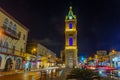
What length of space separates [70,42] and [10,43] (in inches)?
1836

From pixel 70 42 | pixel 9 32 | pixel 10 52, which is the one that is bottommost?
pixel 10 52

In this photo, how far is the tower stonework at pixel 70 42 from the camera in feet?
258

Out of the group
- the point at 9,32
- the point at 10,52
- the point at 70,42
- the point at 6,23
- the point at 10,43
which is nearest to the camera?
the point at 6,23

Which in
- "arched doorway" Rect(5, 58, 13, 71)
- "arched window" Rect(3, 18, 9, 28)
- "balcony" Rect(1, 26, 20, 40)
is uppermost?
"arched window" Rect(3, 18, 9, 28)

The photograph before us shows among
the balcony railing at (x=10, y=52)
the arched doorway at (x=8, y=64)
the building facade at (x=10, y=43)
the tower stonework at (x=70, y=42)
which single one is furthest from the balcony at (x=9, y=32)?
the tower stonework at (x=70, y=42)

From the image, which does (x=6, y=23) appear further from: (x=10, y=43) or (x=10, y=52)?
(x=10, y=52)

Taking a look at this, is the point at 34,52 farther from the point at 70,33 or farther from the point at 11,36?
the point at 11,36

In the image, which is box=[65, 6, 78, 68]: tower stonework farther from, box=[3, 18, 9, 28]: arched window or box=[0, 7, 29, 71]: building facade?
box=[3, 18, 9, 28]: arched window

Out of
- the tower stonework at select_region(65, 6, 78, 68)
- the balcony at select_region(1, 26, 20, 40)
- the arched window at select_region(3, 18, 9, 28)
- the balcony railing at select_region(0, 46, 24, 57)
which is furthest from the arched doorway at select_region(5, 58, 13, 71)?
the tower stonework at select_region(65, 6, 78, 68)

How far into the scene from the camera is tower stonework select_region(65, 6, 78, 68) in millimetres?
78562

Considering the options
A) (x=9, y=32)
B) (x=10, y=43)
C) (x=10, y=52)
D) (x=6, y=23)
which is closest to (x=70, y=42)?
(x=10, y=43)

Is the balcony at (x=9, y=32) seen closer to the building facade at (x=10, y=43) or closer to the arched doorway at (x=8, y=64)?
the building facade at (x=10, y=43)

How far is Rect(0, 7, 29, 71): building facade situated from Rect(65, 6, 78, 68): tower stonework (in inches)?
1364

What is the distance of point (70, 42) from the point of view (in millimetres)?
83000
